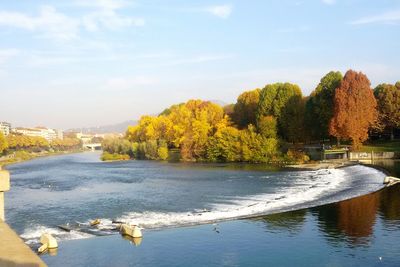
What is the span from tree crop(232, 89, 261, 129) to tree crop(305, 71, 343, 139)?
57.2 ft

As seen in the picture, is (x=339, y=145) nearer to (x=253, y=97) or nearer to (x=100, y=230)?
(x=253, y=97)

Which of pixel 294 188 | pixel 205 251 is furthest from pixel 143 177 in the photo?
pixel 205 251

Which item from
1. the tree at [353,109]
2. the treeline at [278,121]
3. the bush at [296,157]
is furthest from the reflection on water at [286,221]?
the bush at [296,157]

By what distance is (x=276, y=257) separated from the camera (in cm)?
2470

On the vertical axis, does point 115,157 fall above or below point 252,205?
above

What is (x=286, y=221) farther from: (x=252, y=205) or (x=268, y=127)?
(x=268, y=127)

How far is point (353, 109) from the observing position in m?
76.8

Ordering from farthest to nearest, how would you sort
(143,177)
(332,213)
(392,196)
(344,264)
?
(143,177) → (392,196) → (332,213) → (344,264)

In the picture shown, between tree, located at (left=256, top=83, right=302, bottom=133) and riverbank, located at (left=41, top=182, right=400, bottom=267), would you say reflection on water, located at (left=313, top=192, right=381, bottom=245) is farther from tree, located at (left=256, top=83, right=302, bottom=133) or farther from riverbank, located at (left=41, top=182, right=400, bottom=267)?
tree, located at (left=256, top=83, right=302, bottom=133)

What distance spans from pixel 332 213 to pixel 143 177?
39070mm

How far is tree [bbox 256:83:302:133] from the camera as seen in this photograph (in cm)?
9306

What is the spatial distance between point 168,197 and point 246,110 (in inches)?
2462

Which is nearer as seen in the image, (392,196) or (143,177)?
(392,196)

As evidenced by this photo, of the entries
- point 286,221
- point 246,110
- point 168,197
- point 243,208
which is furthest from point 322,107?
point 286,221
